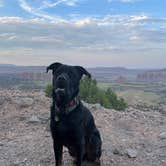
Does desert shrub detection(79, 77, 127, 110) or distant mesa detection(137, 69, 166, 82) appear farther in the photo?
distant mesa detection(137, 69, 166, 82)

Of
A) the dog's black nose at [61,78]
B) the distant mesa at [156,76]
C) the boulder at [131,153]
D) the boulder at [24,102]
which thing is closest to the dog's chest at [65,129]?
the dog's black nose at [61,78]

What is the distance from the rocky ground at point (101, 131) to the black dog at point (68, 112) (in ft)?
3.11

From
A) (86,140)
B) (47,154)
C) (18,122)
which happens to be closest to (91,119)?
(86,140)

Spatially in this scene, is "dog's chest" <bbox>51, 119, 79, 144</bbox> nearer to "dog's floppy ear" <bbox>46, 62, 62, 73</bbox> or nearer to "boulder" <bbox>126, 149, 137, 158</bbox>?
"dog's floppy ear" <bbox>46, 62, 62, 73</bbox>

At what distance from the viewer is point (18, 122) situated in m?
9.01

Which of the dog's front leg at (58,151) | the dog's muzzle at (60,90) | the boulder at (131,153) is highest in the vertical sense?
the dog's muzzle at (60,90)

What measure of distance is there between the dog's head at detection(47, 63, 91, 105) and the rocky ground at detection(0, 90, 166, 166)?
63.3 inches

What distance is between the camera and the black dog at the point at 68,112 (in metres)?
4.76

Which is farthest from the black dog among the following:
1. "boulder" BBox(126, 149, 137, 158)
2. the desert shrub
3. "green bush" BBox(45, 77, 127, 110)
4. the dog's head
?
the desert shrub

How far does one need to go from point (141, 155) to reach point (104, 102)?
6337 millimetres

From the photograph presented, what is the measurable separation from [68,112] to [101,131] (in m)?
3.62

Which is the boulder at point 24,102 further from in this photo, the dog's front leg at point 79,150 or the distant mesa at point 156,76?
the distant mesa at point 156,76

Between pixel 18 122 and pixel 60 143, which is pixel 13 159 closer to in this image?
pixel 60 143

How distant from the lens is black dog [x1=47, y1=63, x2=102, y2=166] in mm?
4762
